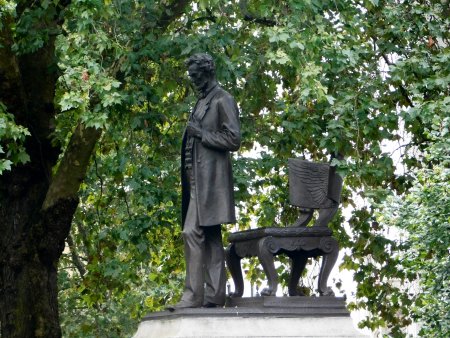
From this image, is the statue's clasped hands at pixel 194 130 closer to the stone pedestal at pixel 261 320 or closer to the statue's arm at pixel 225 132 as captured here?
the statue's arm at pixel 225 132

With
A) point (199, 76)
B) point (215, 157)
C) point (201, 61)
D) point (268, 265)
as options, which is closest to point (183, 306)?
point (268, 265)

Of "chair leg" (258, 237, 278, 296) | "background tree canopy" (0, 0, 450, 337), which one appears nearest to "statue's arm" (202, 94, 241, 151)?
"chair leg" (258, 237, 278, 296)

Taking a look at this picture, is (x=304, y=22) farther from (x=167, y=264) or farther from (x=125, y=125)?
(x=167, y=264)

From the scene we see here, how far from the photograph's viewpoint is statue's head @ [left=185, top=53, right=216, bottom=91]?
39.5 ft

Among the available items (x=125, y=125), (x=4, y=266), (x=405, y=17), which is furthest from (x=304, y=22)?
(x=4, y=266)

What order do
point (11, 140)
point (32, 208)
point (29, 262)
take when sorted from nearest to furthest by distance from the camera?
point (11, 140) → point (29, 262) → point (32, 208)

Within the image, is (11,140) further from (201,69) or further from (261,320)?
(261,320)

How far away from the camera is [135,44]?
17.4 metres

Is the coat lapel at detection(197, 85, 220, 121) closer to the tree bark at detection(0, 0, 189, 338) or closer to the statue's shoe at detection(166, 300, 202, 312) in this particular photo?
the statue's shoe at detection(166, 300, 202, 312)

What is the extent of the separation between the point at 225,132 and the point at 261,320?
5.53 feet

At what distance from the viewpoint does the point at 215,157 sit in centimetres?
1200

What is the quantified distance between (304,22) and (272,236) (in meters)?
5.17

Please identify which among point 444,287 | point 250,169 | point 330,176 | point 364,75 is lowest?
point 444,287

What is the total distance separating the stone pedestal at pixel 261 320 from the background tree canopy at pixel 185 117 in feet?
7.27
